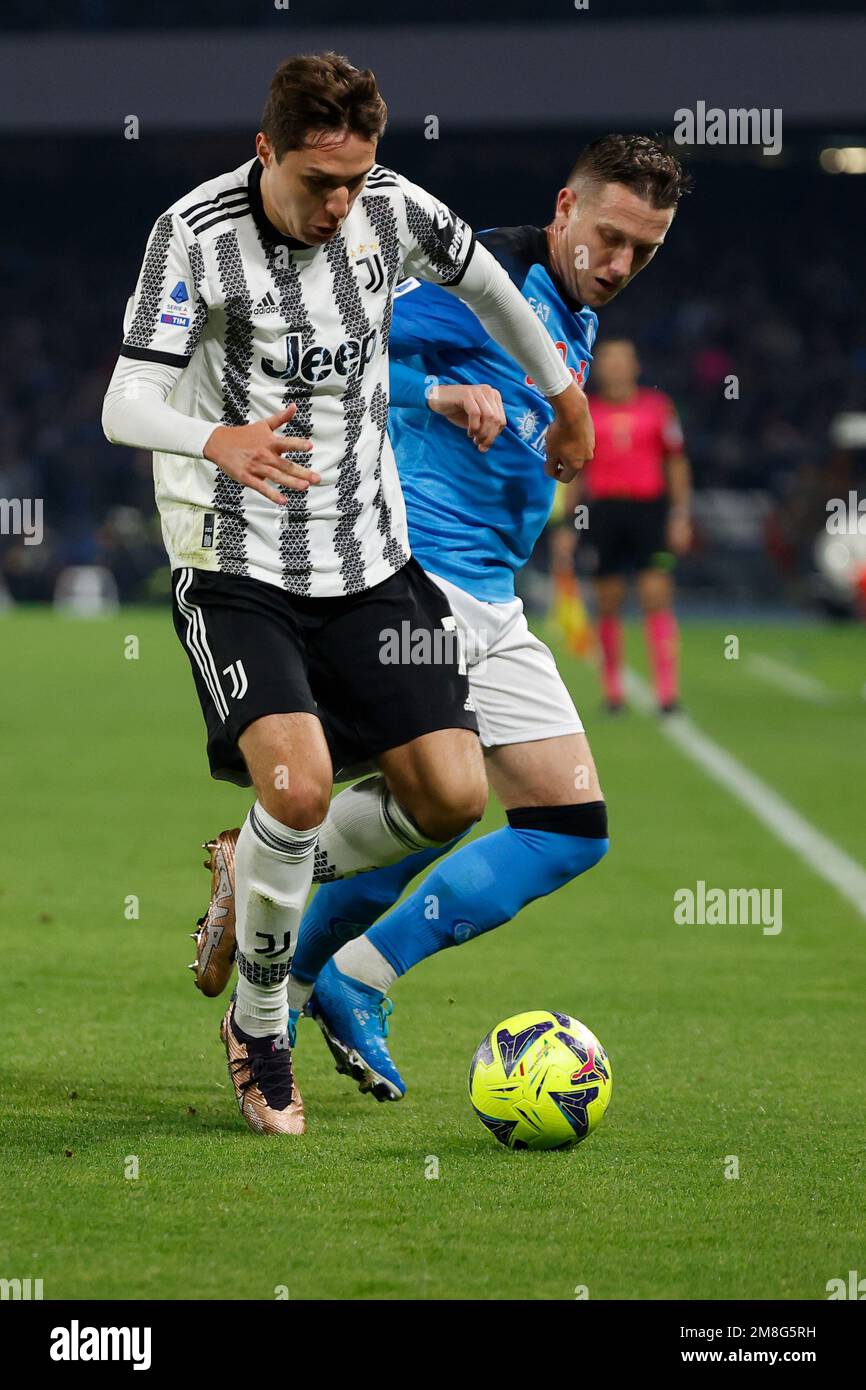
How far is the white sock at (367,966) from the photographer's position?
174 inches

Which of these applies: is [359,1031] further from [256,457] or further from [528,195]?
[528,195]

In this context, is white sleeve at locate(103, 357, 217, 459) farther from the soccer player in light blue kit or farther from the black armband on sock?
the black armband on sock

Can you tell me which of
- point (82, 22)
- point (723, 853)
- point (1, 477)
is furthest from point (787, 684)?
point (82, 22)

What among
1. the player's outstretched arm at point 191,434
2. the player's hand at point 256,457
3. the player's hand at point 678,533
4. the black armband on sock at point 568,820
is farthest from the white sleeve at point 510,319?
the player's hand at point 678,533

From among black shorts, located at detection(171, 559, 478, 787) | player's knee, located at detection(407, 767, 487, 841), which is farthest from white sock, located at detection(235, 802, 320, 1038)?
player's knee, located at detection(407, 767, 487, 841)

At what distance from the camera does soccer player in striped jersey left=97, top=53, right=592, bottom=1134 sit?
3.77m

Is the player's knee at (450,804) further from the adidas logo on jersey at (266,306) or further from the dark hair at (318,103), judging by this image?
the dark hair at (318,103)

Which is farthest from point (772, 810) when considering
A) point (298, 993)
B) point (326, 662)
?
point (326, 662)

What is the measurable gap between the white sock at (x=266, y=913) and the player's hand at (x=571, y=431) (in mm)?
1023

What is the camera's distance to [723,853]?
800 centimetres

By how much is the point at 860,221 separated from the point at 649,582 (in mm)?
23105

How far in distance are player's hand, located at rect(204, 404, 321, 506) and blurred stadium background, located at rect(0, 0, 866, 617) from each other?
1943cm

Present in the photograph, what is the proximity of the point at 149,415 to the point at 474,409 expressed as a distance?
81 centimetres

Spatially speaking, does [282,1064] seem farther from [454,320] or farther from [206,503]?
[454,320]
